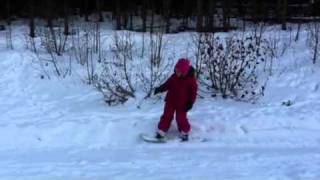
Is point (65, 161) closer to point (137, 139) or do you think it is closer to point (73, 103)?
point (137, 139)

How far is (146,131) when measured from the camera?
32.9 feet

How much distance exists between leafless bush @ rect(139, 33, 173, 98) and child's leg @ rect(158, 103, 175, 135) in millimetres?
1956

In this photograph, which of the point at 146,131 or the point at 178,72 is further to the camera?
the point at 146,131

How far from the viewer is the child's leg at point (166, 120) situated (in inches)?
382

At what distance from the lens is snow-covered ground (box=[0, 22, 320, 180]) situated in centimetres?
823

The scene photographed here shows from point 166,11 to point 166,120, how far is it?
10153mm

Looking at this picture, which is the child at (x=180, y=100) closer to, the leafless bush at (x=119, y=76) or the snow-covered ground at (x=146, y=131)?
the snow-covered ground at (x=146, y=131)

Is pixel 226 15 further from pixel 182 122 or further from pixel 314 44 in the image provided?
pixel 182 122

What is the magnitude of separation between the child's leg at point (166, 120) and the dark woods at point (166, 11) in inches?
349

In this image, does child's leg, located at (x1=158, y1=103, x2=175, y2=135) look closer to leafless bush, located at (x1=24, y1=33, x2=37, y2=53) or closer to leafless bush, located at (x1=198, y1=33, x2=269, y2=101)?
leafless bush, located at (x1=198, y1=33, x2=269, y2=101)

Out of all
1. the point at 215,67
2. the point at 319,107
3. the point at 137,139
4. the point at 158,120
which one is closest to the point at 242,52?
the point at 215,67

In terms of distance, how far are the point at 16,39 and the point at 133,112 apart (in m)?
6.79

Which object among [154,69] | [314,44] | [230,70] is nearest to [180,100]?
[230,70]

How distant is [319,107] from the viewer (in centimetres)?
1101
